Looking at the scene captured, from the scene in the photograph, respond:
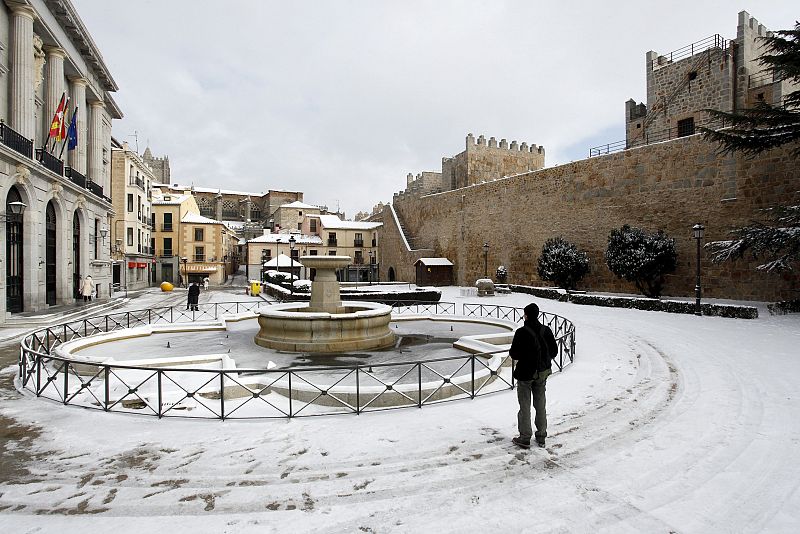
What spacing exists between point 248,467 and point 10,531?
1882mm

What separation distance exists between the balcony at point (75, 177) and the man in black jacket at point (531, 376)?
83.1 ft

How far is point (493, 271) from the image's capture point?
35.5 metres

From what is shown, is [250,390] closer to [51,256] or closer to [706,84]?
[51,256]

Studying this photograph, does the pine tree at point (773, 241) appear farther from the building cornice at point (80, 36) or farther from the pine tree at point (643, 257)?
the building cornice at point (80, 36)

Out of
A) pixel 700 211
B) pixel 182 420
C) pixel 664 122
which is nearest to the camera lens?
pixel 182 420

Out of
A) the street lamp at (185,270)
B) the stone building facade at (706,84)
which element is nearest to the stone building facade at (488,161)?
the stone building facade at (706,84)

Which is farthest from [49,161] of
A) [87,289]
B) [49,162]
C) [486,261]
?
[486,261]

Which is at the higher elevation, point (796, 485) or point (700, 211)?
point (700, 211)

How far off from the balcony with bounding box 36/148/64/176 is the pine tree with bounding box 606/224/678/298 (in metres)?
27.8

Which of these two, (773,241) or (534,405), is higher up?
(773,241)

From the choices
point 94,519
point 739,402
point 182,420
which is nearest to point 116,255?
point 182,420

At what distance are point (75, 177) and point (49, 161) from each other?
11.3 ft

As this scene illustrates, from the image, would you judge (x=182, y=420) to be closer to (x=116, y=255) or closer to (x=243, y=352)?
(x=243, y=352)

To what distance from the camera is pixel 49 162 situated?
19.6m
